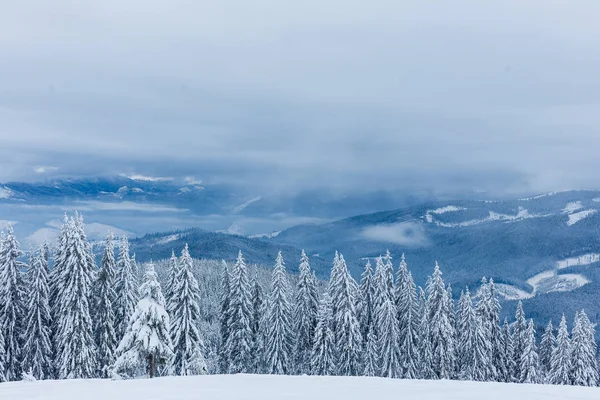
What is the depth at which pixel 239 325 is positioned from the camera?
197 ft

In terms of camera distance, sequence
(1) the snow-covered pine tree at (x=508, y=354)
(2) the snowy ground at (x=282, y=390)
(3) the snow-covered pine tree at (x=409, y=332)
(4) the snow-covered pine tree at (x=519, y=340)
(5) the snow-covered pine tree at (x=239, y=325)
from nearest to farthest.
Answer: (2) the snowy ground at (x=282, y=390), (5) the snow-covered pine tree at (x=239, y=325), (3) the snow-covered pine tree at (x=409, y=332), (1) the snow-covered pine tree at (x=508, y=354), (4) the snow-covered pine tree at (x=519, y=340)

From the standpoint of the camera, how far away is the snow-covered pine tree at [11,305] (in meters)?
43.8

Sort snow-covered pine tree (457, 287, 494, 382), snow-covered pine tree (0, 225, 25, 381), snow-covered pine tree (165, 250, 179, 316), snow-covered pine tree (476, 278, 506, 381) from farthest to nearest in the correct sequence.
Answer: snow-covered pine tree (476, 278, 506, 381) < snow-covered pine tree (457, 287, 494, 382) < snow-covered pine tree (165, 250, 179, 316) < snow-covered pine tree (0, 225, 25, 381)

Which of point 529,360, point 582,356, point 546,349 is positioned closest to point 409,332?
point 529,360

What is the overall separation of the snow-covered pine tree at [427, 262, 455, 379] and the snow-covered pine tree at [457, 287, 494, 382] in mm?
2273

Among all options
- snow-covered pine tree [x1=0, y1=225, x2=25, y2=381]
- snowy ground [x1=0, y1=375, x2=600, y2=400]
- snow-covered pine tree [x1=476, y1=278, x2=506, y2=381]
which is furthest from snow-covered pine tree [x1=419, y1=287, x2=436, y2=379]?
snow-covered pine tree [x1=0, y1=225, x2=25, y2=381]

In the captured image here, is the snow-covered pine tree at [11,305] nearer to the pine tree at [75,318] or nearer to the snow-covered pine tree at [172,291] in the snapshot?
the pine tree at [75,318]

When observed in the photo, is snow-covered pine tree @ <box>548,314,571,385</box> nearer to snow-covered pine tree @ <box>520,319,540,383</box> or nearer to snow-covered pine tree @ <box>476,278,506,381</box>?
snow-covered pine tree @ <box>520,319,540,383</box>

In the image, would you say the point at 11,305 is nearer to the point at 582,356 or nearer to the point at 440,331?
the point at 440,331

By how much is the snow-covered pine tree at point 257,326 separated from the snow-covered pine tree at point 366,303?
11811mm

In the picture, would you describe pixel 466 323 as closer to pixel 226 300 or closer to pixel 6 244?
pixel 226 300

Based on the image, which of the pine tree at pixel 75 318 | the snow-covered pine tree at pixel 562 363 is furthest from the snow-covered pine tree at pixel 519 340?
the pine tree at pixel 75 318

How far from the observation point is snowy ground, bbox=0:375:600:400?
57.6ft

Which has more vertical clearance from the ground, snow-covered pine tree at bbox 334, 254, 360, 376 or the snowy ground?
the snowy ground
